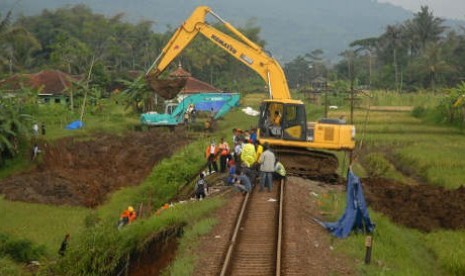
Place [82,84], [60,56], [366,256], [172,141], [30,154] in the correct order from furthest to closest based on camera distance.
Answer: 1. [60,56]
2. [82,84]
3. [172,141]
4. [30,154]
5. [366,256]

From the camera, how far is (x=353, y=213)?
53.0 feet

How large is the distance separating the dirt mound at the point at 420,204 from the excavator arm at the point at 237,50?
6.26 m

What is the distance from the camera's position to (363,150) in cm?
3631

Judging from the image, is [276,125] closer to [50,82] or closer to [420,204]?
[420,204]

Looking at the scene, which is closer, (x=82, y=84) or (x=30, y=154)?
(x=30, y=154)

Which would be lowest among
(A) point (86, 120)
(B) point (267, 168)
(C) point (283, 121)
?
(B) point (267, 168)

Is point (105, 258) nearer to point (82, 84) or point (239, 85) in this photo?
A: point (82, 84)

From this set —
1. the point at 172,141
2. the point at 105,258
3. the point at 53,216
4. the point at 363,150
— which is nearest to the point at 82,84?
the point at 172,141

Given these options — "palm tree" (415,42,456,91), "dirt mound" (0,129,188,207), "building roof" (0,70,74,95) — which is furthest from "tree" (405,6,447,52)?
"dirt mound" (0,129,188,207)

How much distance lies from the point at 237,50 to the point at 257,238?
→ 1539 centimetres

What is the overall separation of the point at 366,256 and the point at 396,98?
4759 cm

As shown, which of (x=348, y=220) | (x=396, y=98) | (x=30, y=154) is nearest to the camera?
(x=348, y=220)

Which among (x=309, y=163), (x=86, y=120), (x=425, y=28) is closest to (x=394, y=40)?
(x=425, y=28)

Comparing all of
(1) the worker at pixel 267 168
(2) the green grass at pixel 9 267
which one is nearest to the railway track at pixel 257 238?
(1) the worker at pixel 267 168
